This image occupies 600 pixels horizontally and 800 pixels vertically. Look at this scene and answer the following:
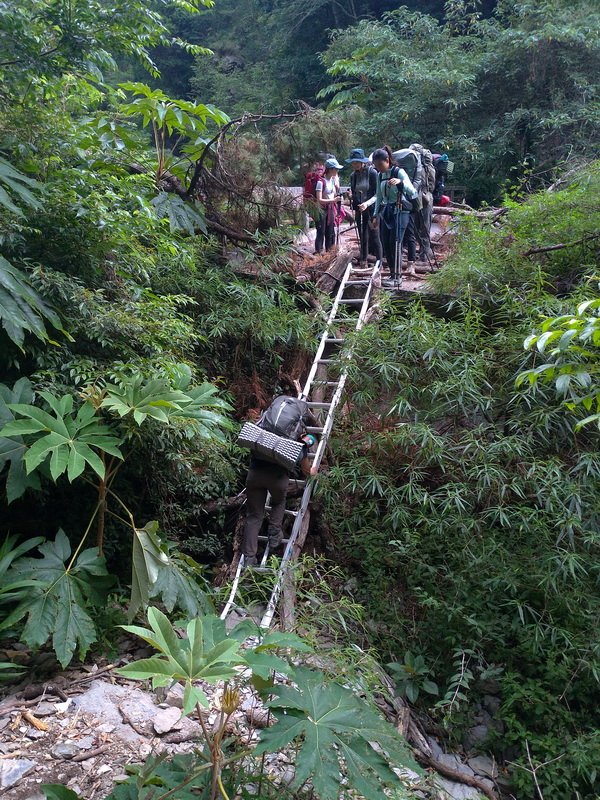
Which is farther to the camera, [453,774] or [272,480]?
[272,480]

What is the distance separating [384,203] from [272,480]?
3.92 metres

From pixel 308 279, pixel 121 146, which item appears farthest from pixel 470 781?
pixel 121 146

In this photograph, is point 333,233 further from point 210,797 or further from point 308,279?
point 210,797

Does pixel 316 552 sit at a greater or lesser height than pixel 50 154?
lesser

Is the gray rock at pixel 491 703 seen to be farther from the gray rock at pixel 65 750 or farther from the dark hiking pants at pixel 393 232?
the dark hiking pants at pixel 393 232

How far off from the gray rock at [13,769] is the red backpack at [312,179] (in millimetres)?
6599

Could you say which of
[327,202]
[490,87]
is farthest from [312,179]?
[490,87]

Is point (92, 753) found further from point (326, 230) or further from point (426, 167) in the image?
point (426, 167)

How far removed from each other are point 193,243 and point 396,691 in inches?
180

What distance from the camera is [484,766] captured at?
4.05 meters

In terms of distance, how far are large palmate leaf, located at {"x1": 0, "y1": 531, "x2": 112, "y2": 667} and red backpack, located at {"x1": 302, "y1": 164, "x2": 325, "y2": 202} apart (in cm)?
567

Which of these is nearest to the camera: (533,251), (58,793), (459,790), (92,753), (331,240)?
(58,793)

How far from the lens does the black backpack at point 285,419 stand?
181 inches

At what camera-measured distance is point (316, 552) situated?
16.8 feet
